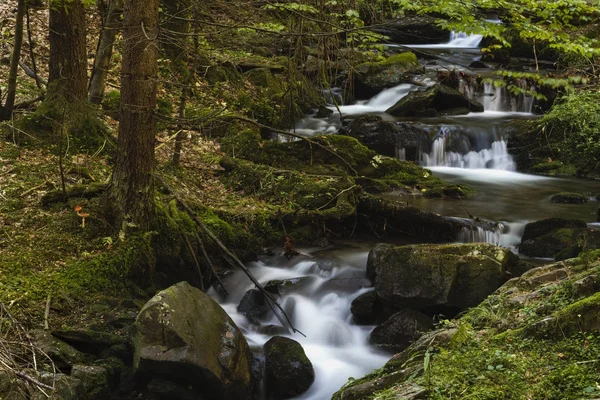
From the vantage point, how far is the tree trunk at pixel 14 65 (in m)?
8.16

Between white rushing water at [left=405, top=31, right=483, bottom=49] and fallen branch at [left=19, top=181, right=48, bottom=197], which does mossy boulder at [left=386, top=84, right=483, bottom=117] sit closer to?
white rushing water at [left=405, top=31, right=483, bottom=49]

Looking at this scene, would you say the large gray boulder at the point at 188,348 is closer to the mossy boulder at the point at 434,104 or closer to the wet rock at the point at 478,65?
the mossy boulder at the point at 434,104

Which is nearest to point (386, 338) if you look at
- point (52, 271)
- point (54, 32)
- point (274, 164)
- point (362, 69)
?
point (52, 271)

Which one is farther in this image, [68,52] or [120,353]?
[68,52]

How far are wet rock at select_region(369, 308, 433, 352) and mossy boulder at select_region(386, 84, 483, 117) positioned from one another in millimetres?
9886

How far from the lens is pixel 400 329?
7.01 m

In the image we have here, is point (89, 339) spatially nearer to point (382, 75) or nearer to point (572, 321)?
point (572, 321)

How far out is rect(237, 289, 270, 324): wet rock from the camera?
300 inches

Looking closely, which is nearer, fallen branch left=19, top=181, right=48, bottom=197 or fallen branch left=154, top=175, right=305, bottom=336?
fallen branch left=154, top=175, right=305, bottom=336

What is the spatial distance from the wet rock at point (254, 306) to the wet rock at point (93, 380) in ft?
7.56

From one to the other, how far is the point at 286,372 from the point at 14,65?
18.7 feet

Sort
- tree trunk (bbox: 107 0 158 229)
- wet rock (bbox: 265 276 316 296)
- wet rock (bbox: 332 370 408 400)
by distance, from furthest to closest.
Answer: wet rock (bbox: 265 276 316 296) → tree trunk (bbox: 107 0 158 229) → wet rock (bbox: 332 370 408 400)

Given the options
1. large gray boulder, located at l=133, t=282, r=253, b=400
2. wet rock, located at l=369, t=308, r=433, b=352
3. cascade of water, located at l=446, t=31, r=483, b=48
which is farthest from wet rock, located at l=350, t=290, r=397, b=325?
cascade of water, located at l=446, t=31, r=483, b=48

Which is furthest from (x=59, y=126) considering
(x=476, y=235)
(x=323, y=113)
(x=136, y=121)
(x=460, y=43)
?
(x=460, y=43)
